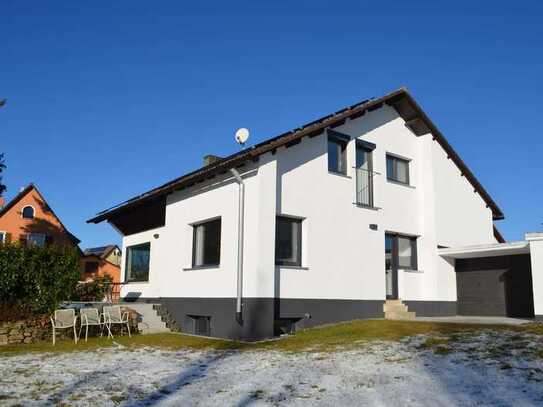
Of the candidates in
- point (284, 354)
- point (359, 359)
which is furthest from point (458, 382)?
point (284, 354)

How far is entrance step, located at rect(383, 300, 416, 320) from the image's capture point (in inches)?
645

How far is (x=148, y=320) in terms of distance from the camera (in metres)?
15.8

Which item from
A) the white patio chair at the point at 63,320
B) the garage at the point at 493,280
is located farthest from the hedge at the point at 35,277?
the garage at the point at 493,280

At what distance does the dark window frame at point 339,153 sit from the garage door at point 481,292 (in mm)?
6527

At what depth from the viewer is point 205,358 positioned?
10531 millimetres

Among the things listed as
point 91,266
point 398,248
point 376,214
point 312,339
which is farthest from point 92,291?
point 91,266

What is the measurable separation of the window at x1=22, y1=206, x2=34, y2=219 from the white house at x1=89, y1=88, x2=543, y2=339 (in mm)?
21273

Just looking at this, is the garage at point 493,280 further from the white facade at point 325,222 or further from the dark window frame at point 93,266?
the dark window frame at point 93,266

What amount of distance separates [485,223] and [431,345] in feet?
41.6

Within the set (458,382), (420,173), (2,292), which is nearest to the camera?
(458,382)

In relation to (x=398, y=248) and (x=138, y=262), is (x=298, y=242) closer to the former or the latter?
(x=398, y=248)

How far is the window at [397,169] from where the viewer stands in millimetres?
18359

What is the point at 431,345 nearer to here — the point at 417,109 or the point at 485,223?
the point at 417,109

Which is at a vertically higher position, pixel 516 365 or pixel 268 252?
pixel 268 252
